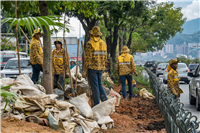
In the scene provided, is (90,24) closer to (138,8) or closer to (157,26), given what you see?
(138,8)

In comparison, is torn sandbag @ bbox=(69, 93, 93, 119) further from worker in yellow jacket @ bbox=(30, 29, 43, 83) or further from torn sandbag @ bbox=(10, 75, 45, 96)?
worker in yellow jacket @ bbox=(30, 29, 43, 83)

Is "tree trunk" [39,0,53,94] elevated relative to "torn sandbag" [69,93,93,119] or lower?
elevated

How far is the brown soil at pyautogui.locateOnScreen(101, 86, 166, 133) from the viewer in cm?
579

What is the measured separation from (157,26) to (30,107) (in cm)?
3487

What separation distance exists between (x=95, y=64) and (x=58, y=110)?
2394 millimetres

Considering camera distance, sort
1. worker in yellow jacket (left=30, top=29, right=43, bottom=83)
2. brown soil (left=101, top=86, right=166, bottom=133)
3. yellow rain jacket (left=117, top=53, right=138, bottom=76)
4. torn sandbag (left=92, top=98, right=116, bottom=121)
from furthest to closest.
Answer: yellow rain jacket (left=117, top=53, right=138, bottom=76) → worker in yellow jacket (left=30, top=29, right=43, bottom=83) → brown soil (left=101, top=86, right=166, bottom=133) → torn sandbag (left=92, top=98, right=116, bottom=121)

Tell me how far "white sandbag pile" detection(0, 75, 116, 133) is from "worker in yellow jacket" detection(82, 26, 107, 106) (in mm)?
879

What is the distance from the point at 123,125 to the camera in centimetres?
604

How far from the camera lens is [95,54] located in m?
6.76

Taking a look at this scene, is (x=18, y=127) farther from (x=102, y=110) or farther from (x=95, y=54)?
(x=95, y=54)

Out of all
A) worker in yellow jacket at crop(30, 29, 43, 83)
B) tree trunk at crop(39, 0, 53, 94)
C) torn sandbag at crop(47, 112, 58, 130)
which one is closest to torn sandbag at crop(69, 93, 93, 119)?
tree trunk at crop(39, 0, 53, 94)

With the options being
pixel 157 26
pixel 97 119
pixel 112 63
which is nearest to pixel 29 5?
pixel 97 119

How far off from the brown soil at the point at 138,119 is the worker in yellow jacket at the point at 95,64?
65cm

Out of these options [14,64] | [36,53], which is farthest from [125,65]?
[14,64]
